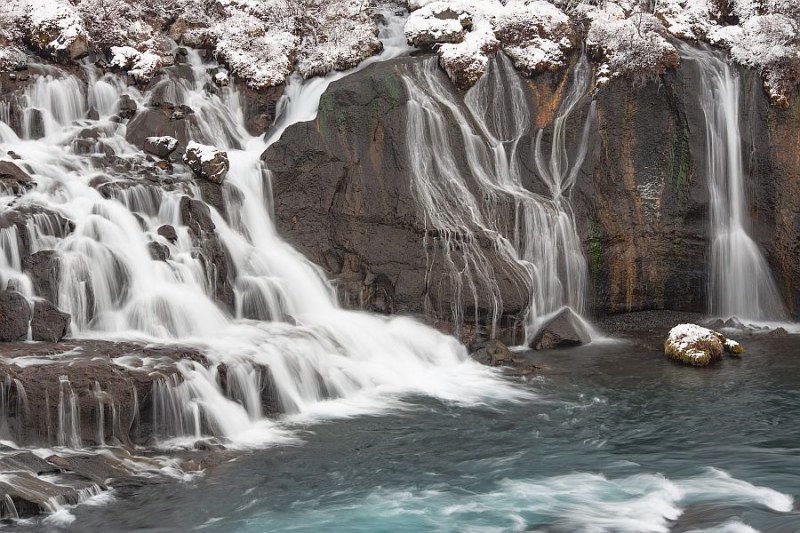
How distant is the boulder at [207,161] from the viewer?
57.1 feet

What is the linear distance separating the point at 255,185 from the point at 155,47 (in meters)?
6.46

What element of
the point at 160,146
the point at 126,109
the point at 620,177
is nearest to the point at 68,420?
the point at 160,146

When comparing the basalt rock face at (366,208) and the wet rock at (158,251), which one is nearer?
→ the wet rock at (158,251)

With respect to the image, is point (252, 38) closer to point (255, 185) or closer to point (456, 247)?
point (255, 185)

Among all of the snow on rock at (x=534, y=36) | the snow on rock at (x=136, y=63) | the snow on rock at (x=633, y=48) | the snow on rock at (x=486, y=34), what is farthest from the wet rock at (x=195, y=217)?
the snow on rock at (x=633, y=48)

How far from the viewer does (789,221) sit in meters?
19.0

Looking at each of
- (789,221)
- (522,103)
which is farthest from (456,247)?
(789,221)

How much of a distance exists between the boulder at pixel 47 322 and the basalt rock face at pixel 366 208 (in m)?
5.89

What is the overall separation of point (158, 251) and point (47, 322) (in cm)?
282

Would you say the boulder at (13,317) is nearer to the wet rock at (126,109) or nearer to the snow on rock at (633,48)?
the wet rock at (126,109)

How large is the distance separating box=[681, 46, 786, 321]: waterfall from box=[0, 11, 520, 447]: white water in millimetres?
7154

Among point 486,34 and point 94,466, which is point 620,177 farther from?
point 94,466

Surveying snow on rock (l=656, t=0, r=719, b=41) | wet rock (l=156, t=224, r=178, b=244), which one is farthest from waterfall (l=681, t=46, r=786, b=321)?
wet rock (l=156, t=224, r=178, b=244)

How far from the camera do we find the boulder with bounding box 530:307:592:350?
17.1 m
